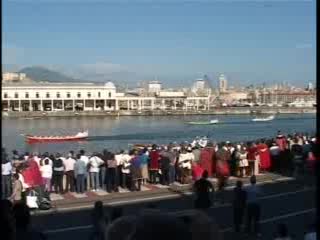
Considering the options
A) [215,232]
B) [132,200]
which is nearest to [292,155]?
[132,200]

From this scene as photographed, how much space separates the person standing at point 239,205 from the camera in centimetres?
620

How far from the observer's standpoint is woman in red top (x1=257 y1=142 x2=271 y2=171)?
418 inches

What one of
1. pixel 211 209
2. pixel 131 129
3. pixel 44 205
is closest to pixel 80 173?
pixel 44 205

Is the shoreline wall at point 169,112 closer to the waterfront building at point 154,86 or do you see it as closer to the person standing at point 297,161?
the waterfront building at point 154,86

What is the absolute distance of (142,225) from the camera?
1146 millimetres

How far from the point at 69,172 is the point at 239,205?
10.6 ft

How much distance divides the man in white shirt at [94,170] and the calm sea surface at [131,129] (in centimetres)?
2187

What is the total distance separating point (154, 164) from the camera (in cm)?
948

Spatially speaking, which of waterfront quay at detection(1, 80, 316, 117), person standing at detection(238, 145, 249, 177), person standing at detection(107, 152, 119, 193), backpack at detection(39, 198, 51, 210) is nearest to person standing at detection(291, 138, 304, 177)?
person standing at detection(238, 145, 249, 177)

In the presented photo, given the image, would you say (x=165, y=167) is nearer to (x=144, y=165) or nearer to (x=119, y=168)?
(x=144, y=165)

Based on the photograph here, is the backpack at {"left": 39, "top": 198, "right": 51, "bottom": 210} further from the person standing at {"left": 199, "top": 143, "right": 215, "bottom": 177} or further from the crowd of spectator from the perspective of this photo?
the person standing at {"left": 199, "top": 143, "right": 215, "bottom": 177}

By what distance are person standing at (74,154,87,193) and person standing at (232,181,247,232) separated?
298 cm

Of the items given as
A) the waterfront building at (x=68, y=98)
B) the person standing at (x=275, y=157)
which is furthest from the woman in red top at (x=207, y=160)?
the waterfront building at (x=68, y=98)

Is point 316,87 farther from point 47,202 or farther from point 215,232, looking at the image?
point 47,202
